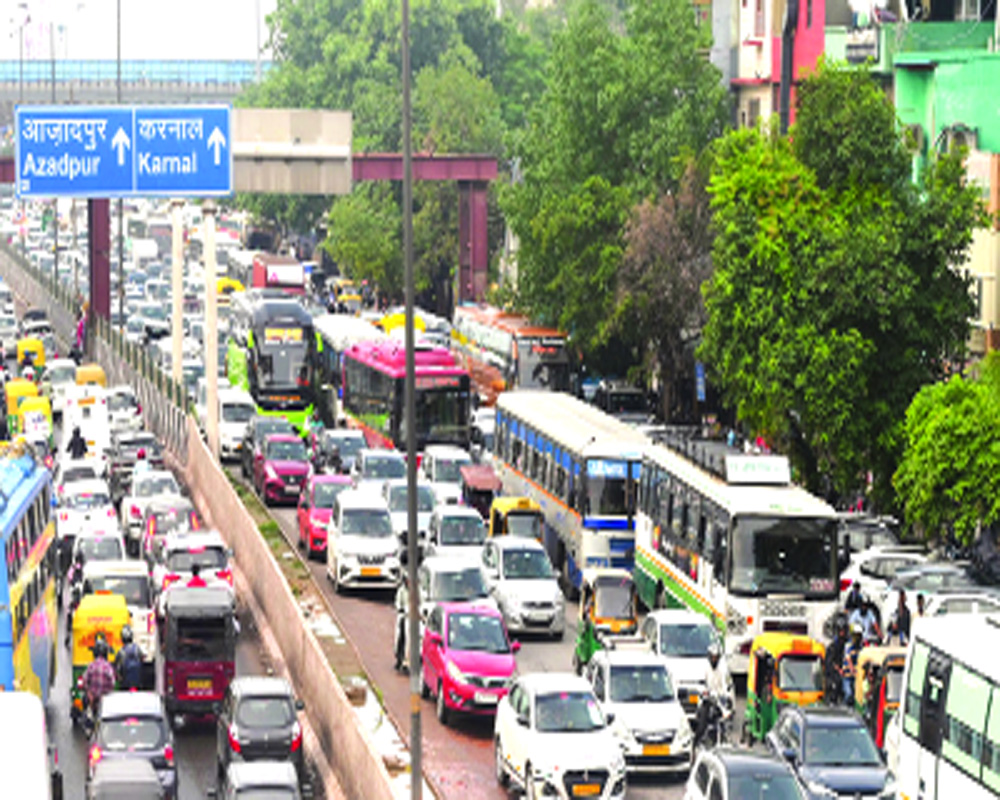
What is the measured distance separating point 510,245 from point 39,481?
71.3 metres

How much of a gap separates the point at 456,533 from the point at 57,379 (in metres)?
34.0

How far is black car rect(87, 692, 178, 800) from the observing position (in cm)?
2922

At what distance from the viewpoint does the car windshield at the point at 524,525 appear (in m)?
44.3

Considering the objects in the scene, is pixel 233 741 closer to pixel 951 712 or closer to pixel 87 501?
pixel 951 712

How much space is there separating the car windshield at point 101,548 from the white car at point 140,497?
3634 mm

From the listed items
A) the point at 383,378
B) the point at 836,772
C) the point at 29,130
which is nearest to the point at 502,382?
the point at 383,378

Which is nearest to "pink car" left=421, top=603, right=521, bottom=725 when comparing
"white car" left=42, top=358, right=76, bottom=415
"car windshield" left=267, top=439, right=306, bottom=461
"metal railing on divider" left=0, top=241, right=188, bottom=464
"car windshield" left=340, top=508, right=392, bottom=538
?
"car windshield" left=340, top=508, right=392, bottom=538

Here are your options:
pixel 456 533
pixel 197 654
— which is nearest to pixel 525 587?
pixel 456 533

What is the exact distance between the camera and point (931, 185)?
145 ft

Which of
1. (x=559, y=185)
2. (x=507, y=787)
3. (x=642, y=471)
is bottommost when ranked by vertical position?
(x=507, y=787)

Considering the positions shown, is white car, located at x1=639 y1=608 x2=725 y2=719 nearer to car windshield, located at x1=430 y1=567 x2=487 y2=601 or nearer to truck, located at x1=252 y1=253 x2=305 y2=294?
car windshield, located at x1=430 y1=567 x2=487 y2=601

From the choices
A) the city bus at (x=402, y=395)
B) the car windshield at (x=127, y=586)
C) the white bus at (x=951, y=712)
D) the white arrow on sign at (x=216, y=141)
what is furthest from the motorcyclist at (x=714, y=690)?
the white arrow on sign at (x=216, y=141)

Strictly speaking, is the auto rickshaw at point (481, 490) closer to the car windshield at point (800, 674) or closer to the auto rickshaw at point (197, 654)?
the auto rickshaw at point (197, 654)

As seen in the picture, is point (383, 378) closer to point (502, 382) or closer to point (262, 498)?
point (262, 498)
